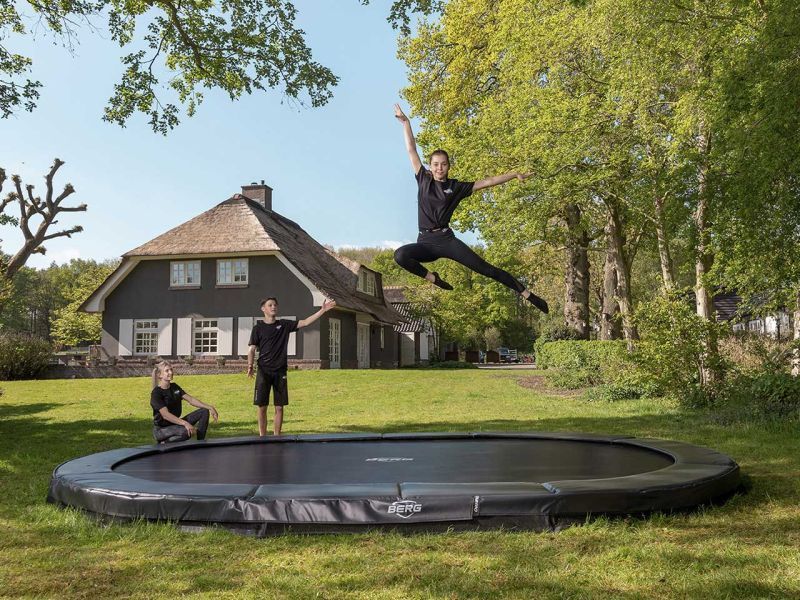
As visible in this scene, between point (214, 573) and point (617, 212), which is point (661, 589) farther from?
point (617, 212)

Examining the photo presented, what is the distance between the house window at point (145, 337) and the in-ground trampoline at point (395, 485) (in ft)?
62.7

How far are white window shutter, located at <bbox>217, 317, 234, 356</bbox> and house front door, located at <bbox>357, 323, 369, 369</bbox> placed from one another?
5.38 m

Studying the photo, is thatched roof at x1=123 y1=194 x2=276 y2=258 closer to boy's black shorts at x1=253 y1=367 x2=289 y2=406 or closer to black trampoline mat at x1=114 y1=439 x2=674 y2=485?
boy's black shorts at x1=253 y1=367 x2=289 y2=406

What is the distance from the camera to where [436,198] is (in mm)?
5375

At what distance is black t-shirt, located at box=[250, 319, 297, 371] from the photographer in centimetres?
725

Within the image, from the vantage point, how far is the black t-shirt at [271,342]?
7.25 meters

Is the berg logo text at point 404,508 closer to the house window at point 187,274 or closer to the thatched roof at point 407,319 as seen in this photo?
the house window at point 187,274

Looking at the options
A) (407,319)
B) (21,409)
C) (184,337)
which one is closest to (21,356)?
(184,337)

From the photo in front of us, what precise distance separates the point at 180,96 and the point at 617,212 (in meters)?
11.2

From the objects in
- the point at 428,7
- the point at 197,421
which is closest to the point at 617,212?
the point at 428,7

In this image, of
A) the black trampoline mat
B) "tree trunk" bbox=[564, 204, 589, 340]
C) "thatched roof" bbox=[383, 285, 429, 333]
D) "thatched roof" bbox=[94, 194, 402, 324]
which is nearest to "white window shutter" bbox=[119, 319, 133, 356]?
"thatched roof" bbox=[94, 194, 402, 324]

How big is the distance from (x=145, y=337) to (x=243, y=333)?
12.5ft

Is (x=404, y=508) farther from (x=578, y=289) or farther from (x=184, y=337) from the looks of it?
(x=184, y=337)

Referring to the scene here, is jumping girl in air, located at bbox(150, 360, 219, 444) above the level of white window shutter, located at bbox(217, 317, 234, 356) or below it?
below
